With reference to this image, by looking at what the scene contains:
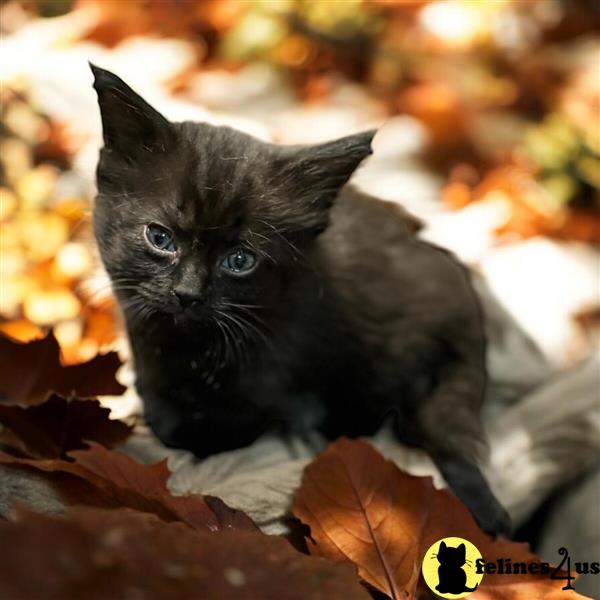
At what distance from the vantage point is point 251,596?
30.0 inches

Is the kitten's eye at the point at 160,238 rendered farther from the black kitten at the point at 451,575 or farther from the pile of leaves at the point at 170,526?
the black kitten at the point at 451,575

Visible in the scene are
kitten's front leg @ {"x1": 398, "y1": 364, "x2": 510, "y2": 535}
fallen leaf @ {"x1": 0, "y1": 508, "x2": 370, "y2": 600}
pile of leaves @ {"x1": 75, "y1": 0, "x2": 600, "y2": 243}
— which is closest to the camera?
fallen leaf @ {"x1": 0, "y1": 508, "x2": 370, "y2": 600}

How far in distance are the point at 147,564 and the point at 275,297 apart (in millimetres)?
522

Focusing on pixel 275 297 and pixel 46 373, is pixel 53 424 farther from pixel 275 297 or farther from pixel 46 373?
pixel 275 297

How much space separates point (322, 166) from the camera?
1102mm

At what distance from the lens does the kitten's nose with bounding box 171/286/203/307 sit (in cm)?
106

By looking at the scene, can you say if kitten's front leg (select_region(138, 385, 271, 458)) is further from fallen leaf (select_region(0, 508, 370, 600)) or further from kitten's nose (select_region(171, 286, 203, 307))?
fallen leaf (select_region(0, 508, 370, 600))

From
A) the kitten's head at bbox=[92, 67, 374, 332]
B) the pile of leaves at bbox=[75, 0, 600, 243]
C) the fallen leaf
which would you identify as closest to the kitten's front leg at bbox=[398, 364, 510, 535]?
the kitten's head at bbox=[92, 67, 374, 332]

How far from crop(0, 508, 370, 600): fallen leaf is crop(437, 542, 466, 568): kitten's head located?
0.20 meters

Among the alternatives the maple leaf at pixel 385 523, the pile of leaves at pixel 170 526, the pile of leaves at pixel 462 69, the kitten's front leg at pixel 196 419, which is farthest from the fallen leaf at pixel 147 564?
the pile of leaves at pixel 462 69

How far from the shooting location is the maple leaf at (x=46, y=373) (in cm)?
116

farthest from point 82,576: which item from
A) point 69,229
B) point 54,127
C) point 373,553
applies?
point 54,127

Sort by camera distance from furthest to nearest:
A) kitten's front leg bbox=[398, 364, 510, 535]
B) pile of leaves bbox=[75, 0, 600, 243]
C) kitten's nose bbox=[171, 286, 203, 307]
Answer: pile of leaves bbox=[75, 0, 600, 243] < kitten's front leg bbox=[398, 364, 510, 535] < kitten's nose bbox=[171, 286, 203, 307]

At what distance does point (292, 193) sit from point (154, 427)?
0.43 m
